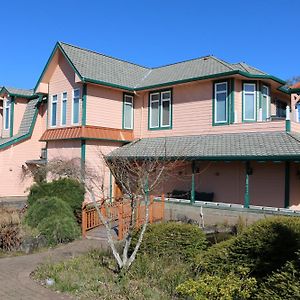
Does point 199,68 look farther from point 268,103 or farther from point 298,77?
point 298,77

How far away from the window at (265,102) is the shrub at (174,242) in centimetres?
1211

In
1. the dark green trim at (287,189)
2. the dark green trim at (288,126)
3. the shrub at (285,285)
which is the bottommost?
the shrub at (285,285)

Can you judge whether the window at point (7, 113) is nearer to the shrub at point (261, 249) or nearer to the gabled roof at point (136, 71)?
the gabled roof at point (136, 71)

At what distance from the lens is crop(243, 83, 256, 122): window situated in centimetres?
1953

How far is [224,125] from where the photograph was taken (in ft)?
63.2

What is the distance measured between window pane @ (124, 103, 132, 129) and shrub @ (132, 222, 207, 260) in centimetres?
1380

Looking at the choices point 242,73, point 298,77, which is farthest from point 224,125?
point 298,77

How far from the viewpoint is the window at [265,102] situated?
66.8 feet

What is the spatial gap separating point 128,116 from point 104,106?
6.50ft

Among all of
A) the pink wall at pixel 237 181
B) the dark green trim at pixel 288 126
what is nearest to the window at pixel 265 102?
the pink wall at pixel 237 181

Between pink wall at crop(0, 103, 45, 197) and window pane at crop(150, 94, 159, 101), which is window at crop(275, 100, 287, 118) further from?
pink wall at crop(0, 103, 45, 197)

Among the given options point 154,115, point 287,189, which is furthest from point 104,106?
point 287,189

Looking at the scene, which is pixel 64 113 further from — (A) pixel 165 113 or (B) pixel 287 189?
(B) pixel 287 189

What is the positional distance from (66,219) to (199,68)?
1158 cm
